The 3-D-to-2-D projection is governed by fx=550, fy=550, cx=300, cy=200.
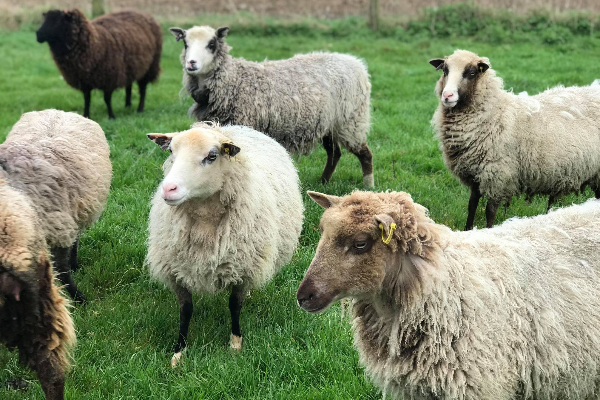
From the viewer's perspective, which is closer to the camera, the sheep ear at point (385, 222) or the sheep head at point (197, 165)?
the sheep ear at point (385, 222)

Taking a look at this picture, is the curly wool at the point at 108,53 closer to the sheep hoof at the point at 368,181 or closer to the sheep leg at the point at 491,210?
the sheep hoof at the point at 368,181

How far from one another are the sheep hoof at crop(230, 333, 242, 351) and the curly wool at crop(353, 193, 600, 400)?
1.42 meters

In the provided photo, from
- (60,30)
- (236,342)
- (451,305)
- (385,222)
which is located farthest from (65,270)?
(60,30)

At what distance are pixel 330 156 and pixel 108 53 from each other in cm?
509

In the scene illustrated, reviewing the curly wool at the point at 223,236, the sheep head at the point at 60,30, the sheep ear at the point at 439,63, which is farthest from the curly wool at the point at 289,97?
the sheep head at the point at 60,30

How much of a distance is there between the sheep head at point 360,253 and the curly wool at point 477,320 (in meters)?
0.01

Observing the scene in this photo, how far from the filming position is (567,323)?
8.11 feet

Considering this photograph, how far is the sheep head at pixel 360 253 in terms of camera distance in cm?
235

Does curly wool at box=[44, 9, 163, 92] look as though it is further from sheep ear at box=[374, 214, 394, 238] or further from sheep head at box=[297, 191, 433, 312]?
sheep ear at box=[374, 214, 394, 238]

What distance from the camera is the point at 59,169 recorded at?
4.02m

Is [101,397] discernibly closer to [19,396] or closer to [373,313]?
[19,396]

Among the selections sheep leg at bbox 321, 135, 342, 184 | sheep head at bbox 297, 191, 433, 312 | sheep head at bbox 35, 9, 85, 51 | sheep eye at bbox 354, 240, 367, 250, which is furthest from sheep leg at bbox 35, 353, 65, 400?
sheep head at bbox 35, 9, 85, 51

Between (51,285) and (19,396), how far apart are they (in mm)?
789

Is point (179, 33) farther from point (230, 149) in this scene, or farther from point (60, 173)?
point (230, 149)
